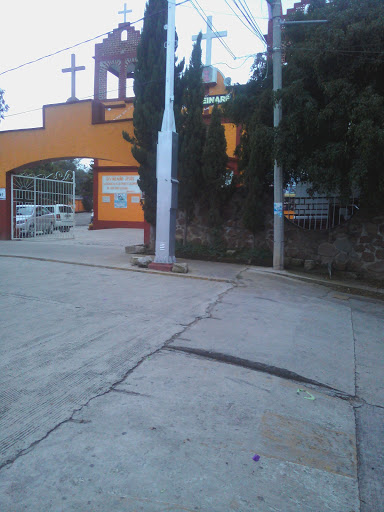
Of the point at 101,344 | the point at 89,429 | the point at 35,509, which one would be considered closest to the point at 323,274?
the point at 101,344

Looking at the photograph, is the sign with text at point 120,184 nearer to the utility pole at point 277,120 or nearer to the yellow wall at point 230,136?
the yellow wall at point 230,136

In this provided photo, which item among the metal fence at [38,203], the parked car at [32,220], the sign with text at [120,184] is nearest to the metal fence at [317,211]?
the metal fence at [38,203]

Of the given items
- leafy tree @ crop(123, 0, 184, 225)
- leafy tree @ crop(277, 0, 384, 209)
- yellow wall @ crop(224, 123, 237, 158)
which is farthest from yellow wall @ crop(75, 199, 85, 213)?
leafy tree @ crop(277, 0, 384, 209)

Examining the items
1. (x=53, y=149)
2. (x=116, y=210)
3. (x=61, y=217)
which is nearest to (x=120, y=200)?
(x=116, y=210)

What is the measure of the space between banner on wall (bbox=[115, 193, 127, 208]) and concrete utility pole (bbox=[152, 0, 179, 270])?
15011mm

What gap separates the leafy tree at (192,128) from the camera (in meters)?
11.9

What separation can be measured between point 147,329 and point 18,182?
14430mm

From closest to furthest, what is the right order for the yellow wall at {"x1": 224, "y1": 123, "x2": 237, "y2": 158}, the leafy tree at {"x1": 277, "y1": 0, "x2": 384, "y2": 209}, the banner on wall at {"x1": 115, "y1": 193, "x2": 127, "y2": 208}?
the leafy tree at {"x1": 277, "y1": 0, "x2": 384, "y2": 209}, the yellow wall at {"x1": 224, "y1": 123, "x2": 237, "y2": 158}, the banner on wall at {"x1": 115, "y1": 193, "x2": 127, "y2": 208}

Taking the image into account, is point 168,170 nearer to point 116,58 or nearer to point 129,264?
point 129,264

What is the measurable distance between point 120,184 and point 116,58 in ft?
31.3

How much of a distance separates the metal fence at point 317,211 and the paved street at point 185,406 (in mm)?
4998

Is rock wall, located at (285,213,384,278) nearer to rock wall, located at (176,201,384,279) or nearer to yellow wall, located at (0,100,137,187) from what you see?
rock wall, located at (176,201,384,279)

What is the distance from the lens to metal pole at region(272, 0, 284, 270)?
10.2m

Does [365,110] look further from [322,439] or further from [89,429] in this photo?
[89,429]
